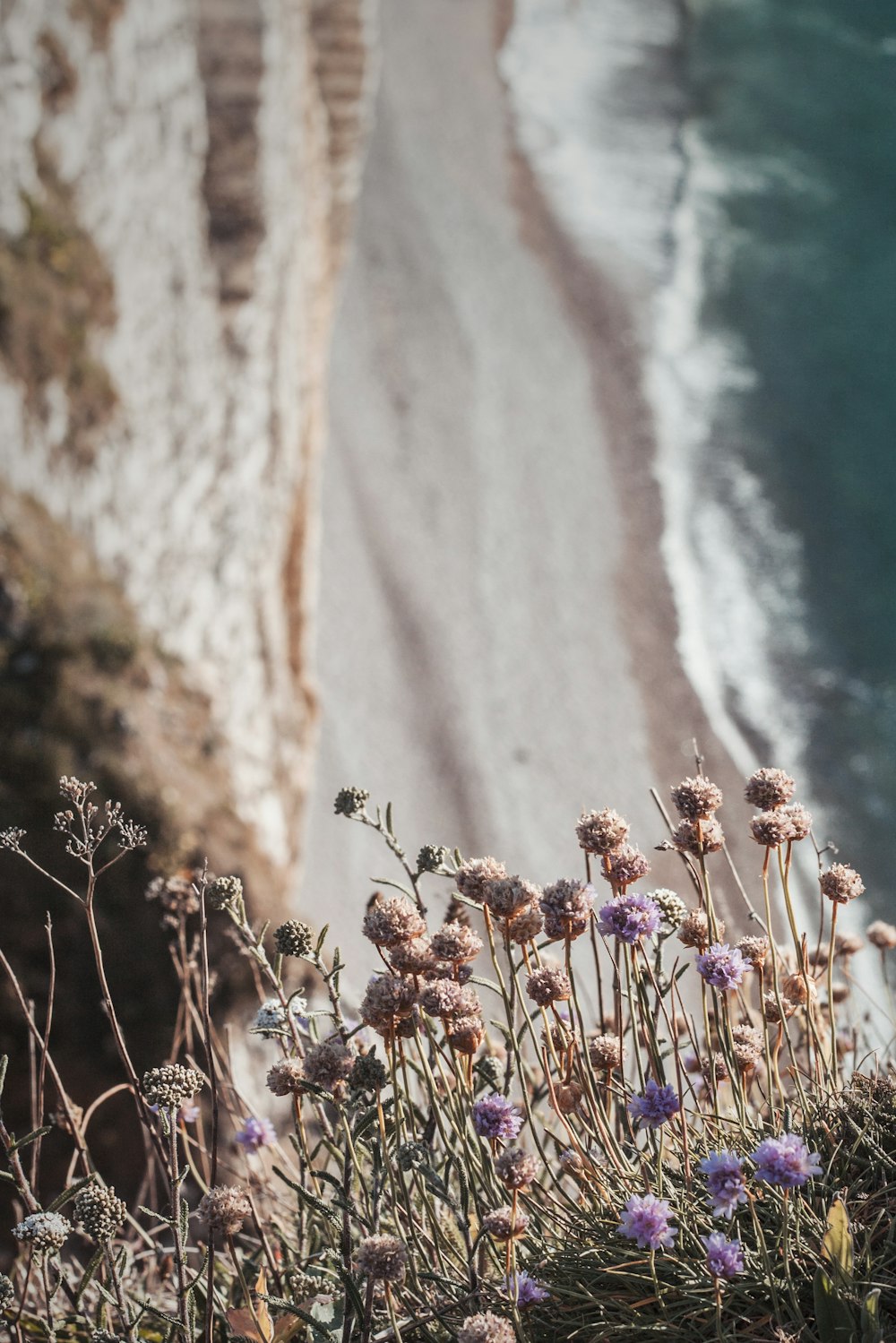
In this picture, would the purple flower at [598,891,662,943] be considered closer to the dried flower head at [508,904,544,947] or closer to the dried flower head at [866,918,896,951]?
the dried flower head at [508,904,544,947]

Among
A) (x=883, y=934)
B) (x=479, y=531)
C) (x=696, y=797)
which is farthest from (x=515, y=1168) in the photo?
(x=479, y=531)

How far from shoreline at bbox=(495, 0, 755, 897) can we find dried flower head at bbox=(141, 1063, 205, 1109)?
1.69 metres

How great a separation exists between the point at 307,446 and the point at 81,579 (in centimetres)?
508

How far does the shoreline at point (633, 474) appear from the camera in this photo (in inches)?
201

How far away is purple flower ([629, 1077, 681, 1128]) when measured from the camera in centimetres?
139

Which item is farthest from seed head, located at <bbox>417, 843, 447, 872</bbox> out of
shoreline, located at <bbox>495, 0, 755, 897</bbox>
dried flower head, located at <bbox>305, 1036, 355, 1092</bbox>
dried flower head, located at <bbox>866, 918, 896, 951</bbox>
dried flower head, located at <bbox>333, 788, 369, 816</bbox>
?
shoreline, located at <bbox>495, 0, 755, 897</bbox>

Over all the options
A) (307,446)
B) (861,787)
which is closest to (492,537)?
(307,446)

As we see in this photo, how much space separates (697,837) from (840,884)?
0.24 metres

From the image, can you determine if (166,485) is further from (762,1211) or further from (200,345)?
(762,1211)

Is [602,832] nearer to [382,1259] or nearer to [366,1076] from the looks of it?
[366,1076]

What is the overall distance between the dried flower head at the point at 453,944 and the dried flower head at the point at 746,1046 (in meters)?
0.43

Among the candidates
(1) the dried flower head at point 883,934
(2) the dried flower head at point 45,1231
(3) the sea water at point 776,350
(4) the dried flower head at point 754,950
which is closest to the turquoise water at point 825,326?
(3) the sea water at point 776,350

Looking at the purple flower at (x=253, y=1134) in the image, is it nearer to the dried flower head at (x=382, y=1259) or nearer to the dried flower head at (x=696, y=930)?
the dried flower head at (x=382, y=1259)

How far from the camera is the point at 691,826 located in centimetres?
153
